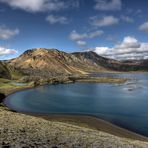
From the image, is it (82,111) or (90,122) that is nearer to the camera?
(90,122)

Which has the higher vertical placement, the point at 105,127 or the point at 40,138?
the point at 40,138

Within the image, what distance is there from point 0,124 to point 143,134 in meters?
42.8

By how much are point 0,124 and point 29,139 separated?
281 inches

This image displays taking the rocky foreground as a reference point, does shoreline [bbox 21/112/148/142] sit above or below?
below

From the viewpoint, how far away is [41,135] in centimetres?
3328

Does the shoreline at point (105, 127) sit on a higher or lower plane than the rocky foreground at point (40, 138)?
lower

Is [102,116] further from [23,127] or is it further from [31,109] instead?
[23,127]

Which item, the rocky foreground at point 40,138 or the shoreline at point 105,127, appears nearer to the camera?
the rocky foreground at point 40,138

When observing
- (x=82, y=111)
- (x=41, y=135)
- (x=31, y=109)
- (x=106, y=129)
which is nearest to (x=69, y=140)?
(x=41, y=135)

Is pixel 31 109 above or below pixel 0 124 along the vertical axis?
below

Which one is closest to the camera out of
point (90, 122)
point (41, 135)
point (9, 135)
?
point (9, 135)

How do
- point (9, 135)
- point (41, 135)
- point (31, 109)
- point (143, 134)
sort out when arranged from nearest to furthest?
point (9, 135)
point (41, 135)
point (143, 134)
point (31, 109)

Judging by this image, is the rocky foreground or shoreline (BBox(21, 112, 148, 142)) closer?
the rocky foreground

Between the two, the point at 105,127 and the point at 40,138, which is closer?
the point at 40,138
